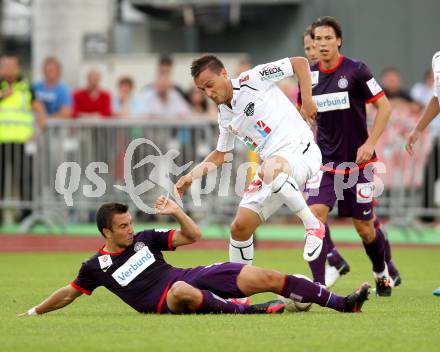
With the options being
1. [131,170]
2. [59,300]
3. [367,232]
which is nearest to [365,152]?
[367,232]

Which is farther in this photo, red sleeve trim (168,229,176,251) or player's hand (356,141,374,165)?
player's hand (356,141,374,165)

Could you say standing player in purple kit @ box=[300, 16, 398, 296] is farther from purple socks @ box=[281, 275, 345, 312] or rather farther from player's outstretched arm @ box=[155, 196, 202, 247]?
player's outstretched arm @ box=[155, 196, 202, 247]

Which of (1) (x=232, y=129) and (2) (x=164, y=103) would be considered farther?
(2) (x=164, y=103)

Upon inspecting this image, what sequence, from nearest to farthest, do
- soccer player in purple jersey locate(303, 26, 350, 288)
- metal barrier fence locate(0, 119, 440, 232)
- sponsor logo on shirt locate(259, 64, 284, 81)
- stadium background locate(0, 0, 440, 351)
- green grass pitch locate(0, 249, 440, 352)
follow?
green grass pitch locate(0, 249, 440, 352), stadium background locate(0, 0, 440, 351), sponsor logo on shirt locate(259, 64, 284, 81), soccer player in purple jersey locate(303, 26, 350, 288), metal barrier fence locate(0, 119, 440, 232)

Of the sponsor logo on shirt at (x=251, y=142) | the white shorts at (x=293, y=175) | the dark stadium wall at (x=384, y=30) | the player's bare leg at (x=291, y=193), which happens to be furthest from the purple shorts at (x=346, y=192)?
the dark stadium wall at (x=384, y=30)

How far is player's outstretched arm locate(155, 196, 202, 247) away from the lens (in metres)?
8.81

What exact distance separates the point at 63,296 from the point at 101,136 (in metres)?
10.8

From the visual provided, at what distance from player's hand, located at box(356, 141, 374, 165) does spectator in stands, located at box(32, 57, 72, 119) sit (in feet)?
34.1

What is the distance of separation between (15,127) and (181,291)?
11.1 meters

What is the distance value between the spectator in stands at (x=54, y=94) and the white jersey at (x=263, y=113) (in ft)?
34.8

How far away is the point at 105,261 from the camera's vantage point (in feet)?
29.5

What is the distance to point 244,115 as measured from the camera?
32.0 ft

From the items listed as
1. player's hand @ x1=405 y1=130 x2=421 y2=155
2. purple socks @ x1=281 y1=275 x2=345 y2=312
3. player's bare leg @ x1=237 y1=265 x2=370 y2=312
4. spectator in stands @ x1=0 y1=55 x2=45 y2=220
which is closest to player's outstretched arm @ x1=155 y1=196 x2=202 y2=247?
player's bare leg @ x1=237 y1=265 x2=370 y2=312

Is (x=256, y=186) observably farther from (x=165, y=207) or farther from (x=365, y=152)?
(x=165, y=207)
